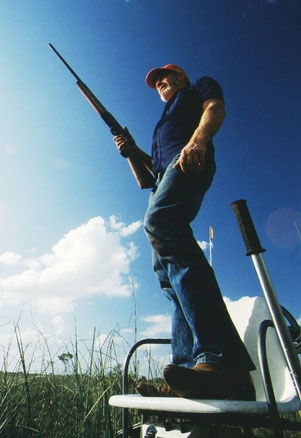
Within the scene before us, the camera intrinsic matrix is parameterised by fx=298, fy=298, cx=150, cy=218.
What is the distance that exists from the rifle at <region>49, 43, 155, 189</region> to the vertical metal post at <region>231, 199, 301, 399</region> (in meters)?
1.19

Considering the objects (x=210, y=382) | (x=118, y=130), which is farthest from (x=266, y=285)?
(x=118, y=130)

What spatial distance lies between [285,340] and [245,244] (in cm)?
29

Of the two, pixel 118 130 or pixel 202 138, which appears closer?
pixel 202 138

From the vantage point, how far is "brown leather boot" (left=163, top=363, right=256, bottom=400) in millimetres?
→ 969

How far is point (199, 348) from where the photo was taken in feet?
3.74

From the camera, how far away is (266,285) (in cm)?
88

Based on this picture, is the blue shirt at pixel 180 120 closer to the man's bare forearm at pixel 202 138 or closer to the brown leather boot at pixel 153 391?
the man's bare forearm at pixel 202 138

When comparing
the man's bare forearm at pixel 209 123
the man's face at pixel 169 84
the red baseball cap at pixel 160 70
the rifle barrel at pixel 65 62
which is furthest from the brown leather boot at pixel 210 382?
the rifle barrel at pixel 65 62

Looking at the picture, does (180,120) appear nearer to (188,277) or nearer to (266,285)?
(188,277)

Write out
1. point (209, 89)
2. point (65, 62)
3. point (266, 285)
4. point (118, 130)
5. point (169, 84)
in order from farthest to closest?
point (65, 62) → point (118, 130) → point (169, 84) → point (209, 89) → point (266, 285)

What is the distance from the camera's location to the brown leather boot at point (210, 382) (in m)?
0.97

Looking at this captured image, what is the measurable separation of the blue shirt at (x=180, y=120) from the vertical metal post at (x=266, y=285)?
76 centimetres

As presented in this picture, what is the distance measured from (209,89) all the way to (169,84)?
55 centimetres

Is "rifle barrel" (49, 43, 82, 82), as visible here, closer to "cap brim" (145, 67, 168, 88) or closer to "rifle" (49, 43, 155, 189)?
"rifle" (49, 43, 155, 189)
